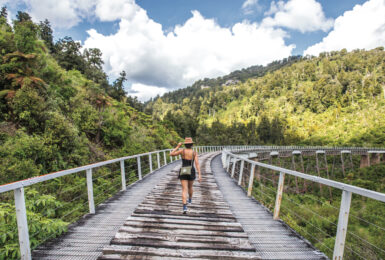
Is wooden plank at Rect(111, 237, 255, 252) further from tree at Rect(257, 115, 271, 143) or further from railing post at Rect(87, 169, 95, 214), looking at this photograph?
tree at Rect(257, 115, 271, 143)

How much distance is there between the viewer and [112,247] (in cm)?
283

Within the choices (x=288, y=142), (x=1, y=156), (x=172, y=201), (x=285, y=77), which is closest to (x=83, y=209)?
(x=1, y=156)

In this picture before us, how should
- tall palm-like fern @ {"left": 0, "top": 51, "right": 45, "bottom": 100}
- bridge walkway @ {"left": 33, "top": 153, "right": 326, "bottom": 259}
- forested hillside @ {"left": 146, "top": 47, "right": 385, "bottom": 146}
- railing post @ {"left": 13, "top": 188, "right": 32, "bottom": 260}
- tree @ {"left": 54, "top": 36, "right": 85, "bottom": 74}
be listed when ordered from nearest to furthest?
1. railing post @ {"left": 13, "top": 188, "right": 32, "bottom": 260}
2. bridge walkway @ {"left": 33, "top": 153, "right": 326, "bottom": 259}
3. tall palm-like fern @ {"left": 0, "top": 51, "right": 45, "bottom": 100}
4. tree @ {"left": 54, "top": 36, "right": 85, "bottom": 74}
5. forested hillside @ {"left": 146, "top": 47, "right": 385, "bottom": 146}

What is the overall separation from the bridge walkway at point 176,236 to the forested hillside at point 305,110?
46581 mm

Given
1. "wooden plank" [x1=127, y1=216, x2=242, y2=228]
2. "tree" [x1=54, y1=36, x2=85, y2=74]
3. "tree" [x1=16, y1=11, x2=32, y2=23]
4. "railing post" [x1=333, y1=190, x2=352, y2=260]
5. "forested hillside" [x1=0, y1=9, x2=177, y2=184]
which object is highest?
"tree" [x1=16, y1=11, x2=32, y2=23]

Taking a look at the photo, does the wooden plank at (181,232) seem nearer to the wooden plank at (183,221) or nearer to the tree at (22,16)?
the wooden plank at (183,221)

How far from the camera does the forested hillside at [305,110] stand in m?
75.7

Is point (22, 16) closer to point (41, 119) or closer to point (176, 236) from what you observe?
point (41, 119)

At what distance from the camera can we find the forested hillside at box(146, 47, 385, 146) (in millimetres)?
75688

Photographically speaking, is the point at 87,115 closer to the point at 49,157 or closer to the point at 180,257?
the point at 49,157

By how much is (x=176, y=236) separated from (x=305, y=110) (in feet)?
431

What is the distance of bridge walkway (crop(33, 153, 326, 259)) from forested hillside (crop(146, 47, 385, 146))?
46581mm

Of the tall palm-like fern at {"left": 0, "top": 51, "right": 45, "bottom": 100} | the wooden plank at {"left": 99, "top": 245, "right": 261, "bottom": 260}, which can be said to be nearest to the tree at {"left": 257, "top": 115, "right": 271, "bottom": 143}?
the tall palm-like fern at {"left": 0, "top": 51, "right": 45, "bottom": 100}

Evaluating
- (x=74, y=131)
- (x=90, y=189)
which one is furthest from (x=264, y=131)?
(x=90, y=189)
